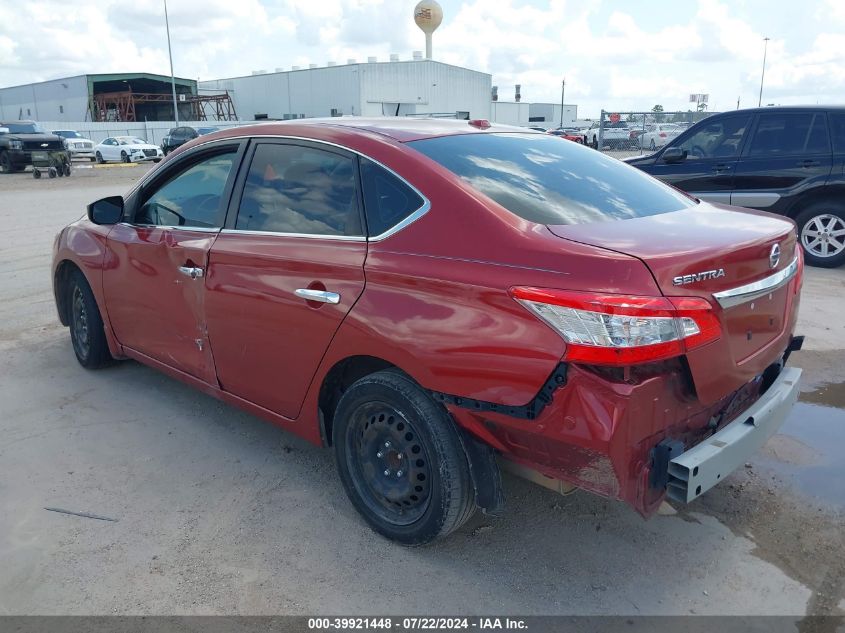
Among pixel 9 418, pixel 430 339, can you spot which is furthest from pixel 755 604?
pixel 9 418

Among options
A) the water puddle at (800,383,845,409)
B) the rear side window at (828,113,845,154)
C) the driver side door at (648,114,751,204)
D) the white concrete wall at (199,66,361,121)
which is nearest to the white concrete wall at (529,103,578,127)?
the white concrete wall at (199,66,361,121)

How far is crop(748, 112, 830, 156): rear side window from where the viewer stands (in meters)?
8.15

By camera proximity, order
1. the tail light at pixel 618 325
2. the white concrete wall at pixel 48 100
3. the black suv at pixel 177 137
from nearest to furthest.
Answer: the tail light at pixel 618 325 → the black suv at pixel 177 137 → the white concrete wall at pixel 48 100

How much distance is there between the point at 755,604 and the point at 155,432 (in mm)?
3197

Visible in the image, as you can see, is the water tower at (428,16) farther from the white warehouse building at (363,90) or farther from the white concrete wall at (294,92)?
the white concrete wall at (294,92)

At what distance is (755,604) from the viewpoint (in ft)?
8.73

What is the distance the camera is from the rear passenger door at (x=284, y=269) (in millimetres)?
3010

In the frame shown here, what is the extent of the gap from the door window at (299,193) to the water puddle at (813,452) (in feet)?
8.19

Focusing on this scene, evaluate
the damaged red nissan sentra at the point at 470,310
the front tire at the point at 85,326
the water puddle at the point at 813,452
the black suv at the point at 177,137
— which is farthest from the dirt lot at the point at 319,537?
the black suv at the point at 177,137

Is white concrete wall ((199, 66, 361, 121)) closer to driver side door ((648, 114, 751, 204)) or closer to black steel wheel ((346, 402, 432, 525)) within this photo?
driver side door ((648, 114, 751, 204))

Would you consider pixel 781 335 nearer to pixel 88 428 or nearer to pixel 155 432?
pixel 155 432

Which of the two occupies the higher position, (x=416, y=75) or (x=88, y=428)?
(x=416, y=75)

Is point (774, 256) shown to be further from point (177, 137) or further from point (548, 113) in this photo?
point (548, 113)

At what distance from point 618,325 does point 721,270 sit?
527mm
